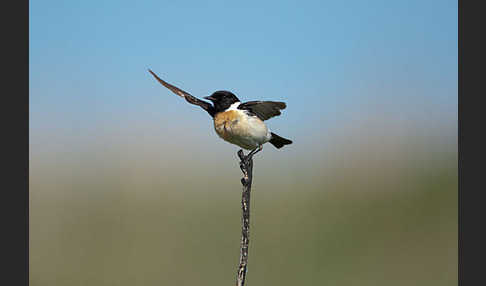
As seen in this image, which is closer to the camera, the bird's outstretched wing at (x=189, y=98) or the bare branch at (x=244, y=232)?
the bare branch at (x=244, y=232)

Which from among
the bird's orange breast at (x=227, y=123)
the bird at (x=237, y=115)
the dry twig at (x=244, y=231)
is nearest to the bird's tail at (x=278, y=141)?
the bird at (x=237, y=115)

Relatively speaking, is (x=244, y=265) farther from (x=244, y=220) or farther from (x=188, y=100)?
(x=188, y=100)

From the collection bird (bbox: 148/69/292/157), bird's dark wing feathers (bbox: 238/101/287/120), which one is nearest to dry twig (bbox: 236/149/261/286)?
bird (bbox: 148/69/292/157)

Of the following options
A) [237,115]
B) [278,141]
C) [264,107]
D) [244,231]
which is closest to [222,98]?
[237,115]

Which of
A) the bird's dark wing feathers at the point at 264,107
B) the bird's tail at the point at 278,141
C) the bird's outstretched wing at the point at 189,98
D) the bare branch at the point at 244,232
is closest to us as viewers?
the bare branch at the point at 244,232

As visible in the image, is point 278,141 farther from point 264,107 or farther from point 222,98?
point 222,98

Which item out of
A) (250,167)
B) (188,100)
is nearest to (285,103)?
(250,167)

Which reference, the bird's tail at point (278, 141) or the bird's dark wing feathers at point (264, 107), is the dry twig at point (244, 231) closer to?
the bird's dark wing feathers at point (264, 107)

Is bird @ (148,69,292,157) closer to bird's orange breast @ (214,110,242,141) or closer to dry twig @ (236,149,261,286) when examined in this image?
bird's orange breast @ (214,110,242,141)
